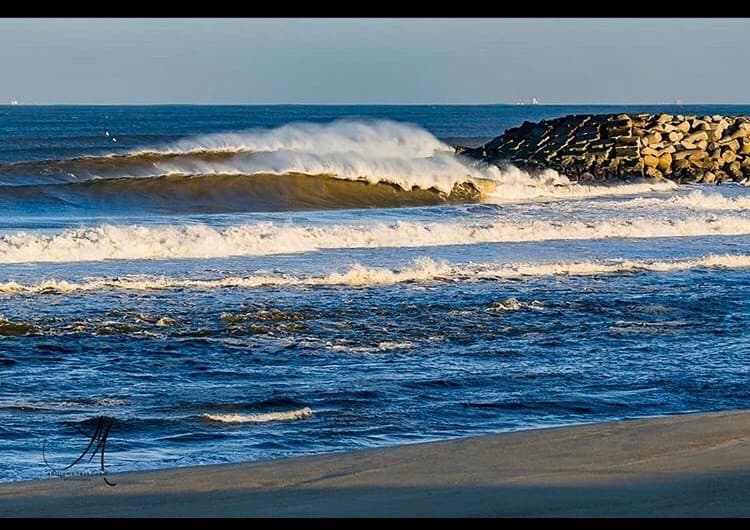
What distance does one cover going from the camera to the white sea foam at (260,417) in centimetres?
696

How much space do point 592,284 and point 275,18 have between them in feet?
38.7

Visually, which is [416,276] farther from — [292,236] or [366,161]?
[366,161]

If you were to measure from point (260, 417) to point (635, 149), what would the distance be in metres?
29.1

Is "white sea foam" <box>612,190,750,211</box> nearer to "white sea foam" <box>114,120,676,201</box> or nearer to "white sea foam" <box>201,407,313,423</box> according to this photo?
"white sea foam" <box>114,120,676,201</box>

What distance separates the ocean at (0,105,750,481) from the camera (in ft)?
22.7

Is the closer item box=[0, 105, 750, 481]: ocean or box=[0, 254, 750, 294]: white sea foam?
box=[0, 105, 750, 481]: ocean

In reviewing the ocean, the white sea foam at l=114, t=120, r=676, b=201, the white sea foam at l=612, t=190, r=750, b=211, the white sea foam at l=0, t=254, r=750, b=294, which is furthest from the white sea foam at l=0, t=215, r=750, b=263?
the white sea foam at l=114, t=120, r=676, b=201

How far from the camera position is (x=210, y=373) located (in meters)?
8.34

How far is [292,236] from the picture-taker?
56.0 feet

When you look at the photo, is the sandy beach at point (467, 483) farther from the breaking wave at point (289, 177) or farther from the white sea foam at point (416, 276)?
the breaking wave at point (289, 177)

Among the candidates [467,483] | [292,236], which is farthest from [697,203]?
Result: [467,483]

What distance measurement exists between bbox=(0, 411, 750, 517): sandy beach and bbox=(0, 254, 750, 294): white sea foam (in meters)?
5.68

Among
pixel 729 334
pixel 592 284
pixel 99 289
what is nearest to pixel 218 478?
pixel 729 334

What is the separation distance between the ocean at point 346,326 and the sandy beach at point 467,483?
1.78ft
